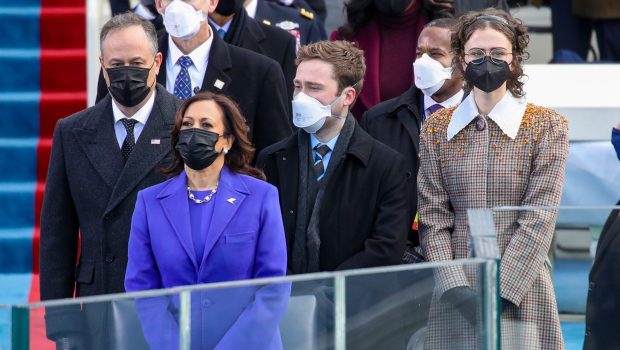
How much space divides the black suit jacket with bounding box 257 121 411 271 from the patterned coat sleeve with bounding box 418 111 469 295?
140mm

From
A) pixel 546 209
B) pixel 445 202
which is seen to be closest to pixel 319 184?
pixel 445 202

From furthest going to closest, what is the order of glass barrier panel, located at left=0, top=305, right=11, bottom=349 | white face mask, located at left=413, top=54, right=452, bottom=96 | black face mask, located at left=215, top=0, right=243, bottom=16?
black face mask, located at left=215, top=0, right=243, bottom=16 < white face mask, located at left=413, top=54, right=452, bottom=96 < glass barrier panel, located at left=0, top=305, right=11, bottom=349

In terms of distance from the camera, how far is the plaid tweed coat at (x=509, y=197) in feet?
16.7

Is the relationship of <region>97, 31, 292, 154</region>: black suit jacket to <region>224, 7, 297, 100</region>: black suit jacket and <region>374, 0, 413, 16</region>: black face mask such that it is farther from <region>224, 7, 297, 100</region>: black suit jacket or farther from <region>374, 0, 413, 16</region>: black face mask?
<region>374, 0, 413, 16</region>: black face mask

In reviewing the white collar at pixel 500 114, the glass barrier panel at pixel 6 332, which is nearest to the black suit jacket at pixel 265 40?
the white collar at pixel 500 114

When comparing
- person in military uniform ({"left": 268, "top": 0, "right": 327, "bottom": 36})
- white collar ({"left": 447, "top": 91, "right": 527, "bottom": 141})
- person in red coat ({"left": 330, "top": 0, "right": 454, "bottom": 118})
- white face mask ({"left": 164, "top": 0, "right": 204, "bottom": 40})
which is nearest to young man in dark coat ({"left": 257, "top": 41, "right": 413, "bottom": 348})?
white collar ({"left": 447, "top": 91, "right": 527, "bottom": 141})

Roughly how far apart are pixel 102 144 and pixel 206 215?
774mm

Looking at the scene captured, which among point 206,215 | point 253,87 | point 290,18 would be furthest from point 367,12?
point 206,215

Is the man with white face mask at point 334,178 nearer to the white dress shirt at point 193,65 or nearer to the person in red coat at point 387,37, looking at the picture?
the white dress shirt at point 193,65

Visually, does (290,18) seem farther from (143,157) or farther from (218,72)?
(143,157)

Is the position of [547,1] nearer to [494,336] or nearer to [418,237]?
[418,237]

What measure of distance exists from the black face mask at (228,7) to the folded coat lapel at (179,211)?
189 centimetres

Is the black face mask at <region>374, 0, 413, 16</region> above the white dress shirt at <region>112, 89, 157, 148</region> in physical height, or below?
above

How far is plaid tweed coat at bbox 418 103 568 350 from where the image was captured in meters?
5.08
